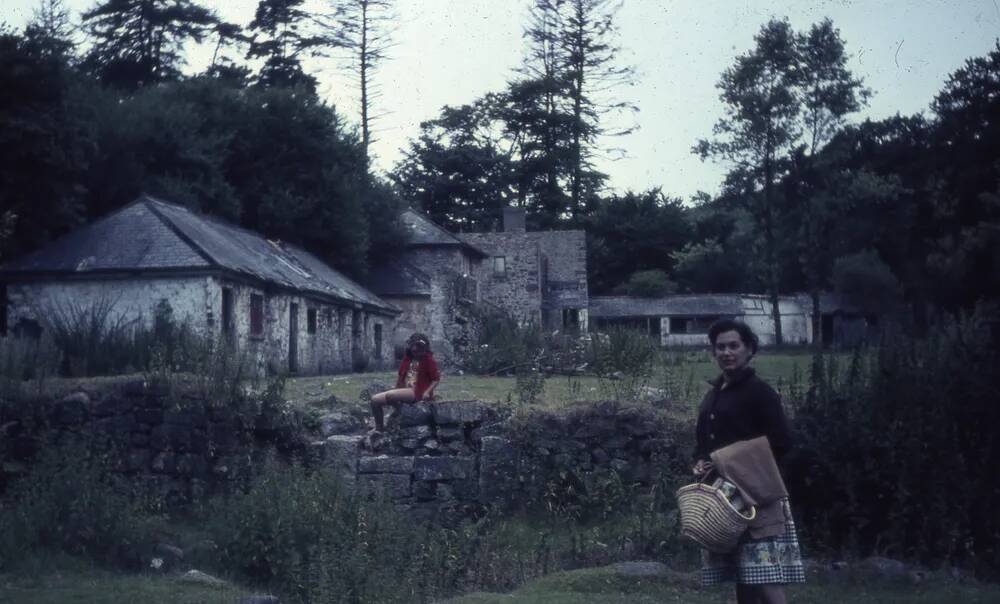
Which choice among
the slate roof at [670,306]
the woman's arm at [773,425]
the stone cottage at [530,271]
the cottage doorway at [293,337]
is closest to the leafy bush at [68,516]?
the woman's arm at [773,425]

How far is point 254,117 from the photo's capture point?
136ft

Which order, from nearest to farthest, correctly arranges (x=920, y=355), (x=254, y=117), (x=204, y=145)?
(x=920, y=355), (x=204, y=145), (x=254, y=117)

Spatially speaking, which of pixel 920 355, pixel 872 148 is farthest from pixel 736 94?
pixel 920 355

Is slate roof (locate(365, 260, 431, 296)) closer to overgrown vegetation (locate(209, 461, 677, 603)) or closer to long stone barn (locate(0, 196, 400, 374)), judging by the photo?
long stone barn (locate(0, 196, 400, 374))

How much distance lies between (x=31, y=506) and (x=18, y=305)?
1821cm

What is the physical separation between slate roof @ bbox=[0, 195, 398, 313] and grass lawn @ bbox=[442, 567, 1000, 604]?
18.7 m

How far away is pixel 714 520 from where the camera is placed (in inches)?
252

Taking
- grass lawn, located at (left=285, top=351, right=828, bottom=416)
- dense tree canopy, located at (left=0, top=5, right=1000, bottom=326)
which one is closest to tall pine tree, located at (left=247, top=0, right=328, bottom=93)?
dense tree canopy, located at (left=0, top=5, right=1000, bottom=326)

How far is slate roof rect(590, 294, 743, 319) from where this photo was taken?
6300 cm

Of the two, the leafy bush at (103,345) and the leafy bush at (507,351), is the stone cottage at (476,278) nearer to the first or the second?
the leafy bush at (507,351)

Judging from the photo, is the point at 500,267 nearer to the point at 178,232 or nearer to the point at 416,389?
the point at 178,232

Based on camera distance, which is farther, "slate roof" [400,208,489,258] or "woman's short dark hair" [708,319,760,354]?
"slate roof" [400,208,489,258]

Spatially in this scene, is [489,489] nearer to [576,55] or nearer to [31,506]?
[31,506]

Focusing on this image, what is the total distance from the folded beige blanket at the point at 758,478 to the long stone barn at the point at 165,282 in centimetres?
1953
